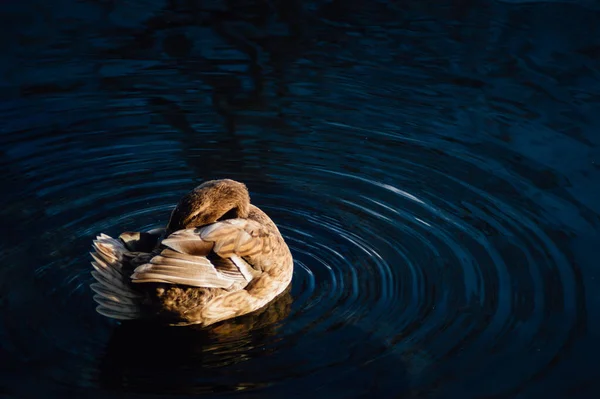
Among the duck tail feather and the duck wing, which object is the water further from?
the duck wing

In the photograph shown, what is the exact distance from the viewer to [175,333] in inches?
259

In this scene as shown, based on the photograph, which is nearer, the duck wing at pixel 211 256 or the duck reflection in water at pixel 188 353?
the duck reflection in water at pixel 188 353

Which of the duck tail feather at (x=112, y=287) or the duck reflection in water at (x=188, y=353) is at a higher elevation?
the duck tail feather at (x=112, y=287)

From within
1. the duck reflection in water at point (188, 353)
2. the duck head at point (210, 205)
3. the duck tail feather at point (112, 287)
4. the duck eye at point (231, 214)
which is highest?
the duck head at point (210, 205)

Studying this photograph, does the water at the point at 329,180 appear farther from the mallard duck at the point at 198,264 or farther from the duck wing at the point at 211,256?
the duck wing at the point at 211,256

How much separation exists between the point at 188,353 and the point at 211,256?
2.35 feet

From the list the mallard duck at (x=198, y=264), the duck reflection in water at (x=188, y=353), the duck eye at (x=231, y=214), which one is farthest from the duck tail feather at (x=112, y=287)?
the duck eye at (x=231, y=214)

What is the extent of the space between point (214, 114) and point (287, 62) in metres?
1.37

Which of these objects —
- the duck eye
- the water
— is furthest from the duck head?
the water

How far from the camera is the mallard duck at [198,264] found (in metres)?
6.33

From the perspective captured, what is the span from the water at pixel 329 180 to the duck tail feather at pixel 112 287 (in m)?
0.15

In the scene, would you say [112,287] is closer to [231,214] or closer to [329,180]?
[231,214]

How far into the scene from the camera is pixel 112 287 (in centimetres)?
637

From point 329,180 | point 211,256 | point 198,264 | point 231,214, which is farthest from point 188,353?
point 329,180
